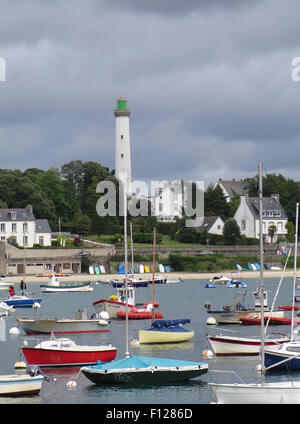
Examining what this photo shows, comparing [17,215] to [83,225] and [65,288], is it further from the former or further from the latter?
[65,288]

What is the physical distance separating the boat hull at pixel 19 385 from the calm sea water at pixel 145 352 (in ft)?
0.80

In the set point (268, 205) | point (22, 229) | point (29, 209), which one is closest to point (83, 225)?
point (29, 209)

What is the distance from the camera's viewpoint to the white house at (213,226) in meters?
118

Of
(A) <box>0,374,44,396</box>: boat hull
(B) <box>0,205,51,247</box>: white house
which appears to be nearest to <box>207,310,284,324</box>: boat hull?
(A) <box>0,374,44,396</box>: boat hull

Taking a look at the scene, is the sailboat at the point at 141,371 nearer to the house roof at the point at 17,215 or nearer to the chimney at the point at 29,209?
the house roof at the point at 17,215

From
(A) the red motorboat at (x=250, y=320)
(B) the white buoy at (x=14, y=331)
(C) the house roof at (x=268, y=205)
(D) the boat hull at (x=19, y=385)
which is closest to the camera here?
(D) the boat hull at (x=19, y=385)

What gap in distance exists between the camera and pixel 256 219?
118875 millimetres

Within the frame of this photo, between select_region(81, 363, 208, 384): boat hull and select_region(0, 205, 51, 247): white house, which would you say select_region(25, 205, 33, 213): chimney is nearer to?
select_region(0, 205, 51, 247): white house

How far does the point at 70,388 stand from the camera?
32.7 metres

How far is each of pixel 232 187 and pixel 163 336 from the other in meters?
103

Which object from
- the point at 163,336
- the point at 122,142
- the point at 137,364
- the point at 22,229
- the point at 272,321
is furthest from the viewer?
the point at 122,142

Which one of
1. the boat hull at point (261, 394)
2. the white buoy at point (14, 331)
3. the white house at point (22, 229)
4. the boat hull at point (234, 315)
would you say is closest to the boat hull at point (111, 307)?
the boat hull at point (234, 315)

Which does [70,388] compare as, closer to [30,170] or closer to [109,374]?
[109,374]

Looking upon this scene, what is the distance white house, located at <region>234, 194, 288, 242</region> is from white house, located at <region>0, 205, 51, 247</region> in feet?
96.5
